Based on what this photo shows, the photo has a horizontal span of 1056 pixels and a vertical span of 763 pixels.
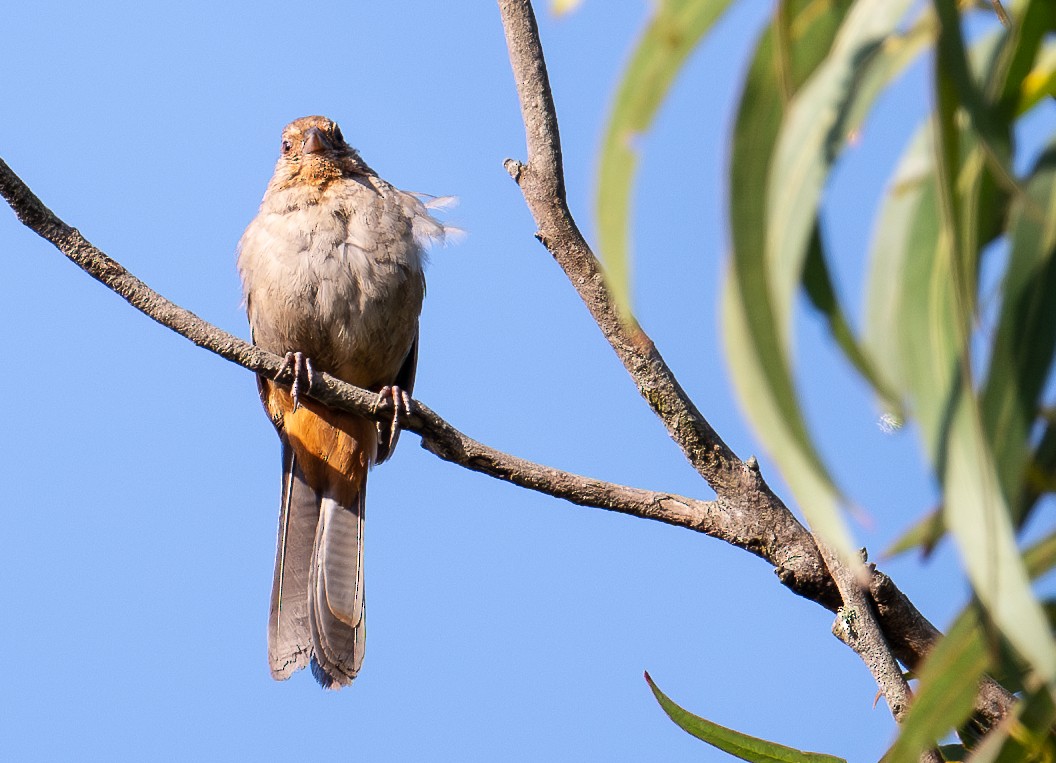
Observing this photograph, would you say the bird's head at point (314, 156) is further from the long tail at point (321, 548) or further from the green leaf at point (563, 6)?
the green leaf at point (563, 6)

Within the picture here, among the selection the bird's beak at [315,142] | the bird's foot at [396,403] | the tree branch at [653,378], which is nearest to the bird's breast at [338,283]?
the bird's beak at [315,142]

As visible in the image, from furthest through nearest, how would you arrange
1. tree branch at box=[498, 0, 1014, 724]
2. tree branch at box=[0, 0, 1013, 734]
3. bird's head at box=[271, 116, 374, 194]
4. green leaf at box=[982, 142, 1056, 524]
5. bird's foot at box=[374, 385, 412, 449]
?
bird's head at box=[271, 116, 374, 194] < bird's foot at box=[374, 385, 412, 449] < tree branch at box=[0, 0, 1013, 734] < tree branch at box=[498, 0, 1014, 724] < green leaf at box=[982, 142, 1056, 524]

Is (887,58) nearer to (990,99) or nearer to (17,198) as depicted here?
(990,99)

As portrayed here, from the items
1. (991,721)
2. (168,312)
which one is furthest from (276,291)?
(991,721)

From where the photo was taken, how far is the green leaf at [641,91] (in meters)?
1.52

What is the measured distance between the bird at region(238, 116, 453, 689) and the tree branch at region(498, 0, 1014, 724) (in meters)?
2.05

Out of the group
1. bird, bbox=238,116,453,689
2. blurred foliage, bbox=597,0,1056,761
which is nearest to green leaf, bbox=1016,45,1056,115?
blurred foliage, bbox=597,0,1056,761

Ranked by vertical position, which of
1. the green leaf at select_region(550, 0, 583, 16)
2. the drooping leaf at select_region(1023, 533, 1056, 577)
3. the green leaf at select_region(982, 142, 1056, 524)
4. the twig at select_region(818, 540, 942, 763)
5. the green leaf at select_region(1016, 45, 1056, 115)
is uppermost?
the green leaf at select_region(550, 0, 583, 16)

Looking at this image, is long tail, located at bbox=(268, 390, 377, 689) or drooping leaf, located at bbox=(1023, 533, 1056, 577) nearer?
drooping leaf, located at bbox=(1023, 533, 1056, 577)

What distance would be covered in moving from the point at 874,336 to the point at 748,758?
1.40 m

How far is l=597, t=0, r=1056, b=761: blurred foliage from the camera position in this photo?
52.7 inches

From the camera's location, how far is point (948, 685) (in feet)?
5.67

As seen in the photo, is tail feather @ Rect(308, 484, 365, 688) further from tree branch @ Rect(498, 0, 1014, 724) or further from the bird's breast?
tree branch @ Rect(498, 0, 1014, 724)

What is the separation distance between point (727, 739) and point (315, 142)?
4330mm
